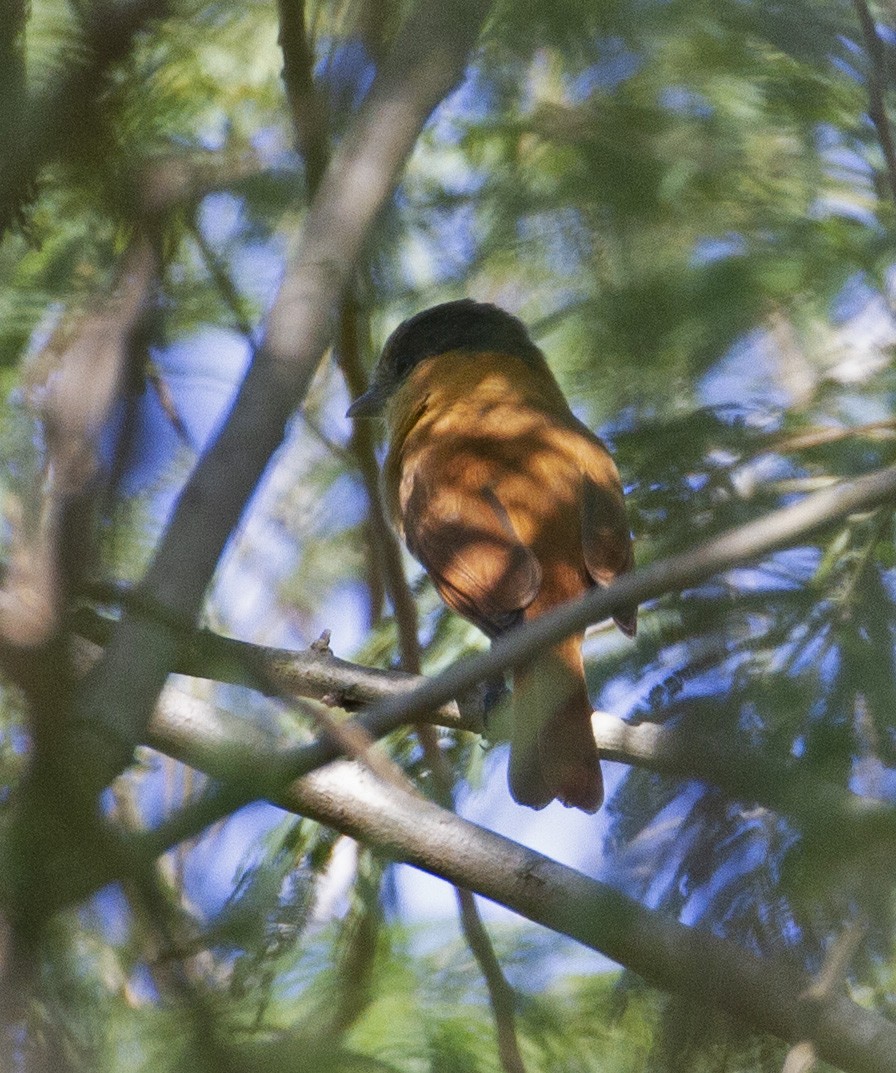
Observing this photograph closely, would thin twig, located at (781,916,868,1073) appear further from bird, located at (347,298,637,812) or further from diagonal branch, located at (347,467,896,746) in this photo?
bird, located at (347,298,637,812)

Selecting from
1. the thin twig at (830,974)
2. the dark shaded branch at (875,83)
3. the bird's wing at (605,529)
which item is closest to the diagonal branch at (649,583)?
the thin twig at (830,974)

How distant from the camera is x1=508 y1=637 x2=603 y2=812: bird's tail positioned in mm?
3307

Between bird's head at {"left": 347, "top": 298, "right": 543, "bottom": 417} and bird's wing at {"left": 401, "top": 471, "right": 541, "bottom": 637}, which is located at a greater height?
bird's wing at {"left": 401, "top": 471, "right": 541, "bottom": 637}

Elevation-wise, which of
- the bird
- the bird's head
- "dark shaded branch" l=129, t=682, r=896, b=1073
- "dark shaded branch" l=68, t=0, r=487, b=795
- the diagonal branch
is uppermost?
"dark shaded branch" l=68, t=0, r=487, b=795

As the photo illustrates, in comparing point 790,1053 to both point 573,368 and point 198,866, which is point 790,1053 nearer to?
point 198,866

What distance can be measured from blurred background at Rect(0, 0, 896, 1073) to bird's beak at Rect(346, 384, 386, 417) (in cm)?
183

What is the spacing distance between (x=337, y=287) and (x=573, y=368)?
48 cm

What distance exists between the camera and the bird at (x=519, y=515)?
11.2ft

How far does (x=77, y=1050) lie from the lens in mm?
1154

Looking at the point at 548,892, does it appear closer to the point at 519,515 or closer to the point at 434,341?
the point at 519,515

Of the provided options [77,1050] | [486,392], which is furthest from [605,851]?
[486,392]

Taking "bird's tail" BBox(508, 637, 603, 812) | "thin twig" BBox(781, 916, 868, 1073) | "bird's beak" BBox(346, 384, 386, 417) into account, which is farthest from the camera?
"bird's beak" BBox(346, 384, 386, 417)

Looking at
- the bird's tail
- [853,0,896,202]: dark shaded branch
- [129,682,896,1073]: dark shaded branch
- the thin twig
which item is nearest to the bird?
the bird's tail

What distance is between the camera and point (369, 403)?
523 centimetres
